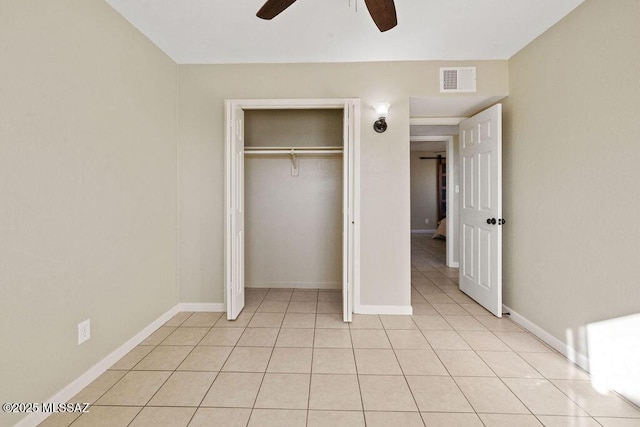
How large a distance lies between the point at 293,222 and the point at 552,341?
281 centimetres

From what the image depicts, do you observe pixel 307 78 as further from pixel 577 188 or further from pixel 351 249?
pixel 577 188

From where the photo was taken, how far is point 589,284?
210 centimetres

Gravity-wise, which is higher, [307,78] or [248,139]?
[307,78]

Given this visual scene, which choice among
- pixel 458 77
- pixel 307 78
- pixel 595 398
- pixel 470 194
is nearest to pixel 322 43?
pixel 307 78

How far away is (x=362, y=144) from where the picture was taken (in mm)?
3137

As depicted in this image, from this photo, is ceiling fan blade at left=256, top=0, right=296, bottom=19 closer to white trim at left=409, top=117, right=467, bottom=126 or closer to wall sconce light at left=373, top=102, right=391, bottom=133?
wall sconce light at left=373, top=102, right=391, bottom=133

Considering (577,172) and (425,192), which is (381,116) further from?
(425,192)

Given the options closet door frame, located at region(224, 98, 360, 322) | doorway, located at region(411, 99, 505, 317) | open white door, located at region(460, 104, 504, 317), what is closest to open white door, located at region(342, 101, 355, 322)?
closet door frame, located at region(224, 98, 360, 322)

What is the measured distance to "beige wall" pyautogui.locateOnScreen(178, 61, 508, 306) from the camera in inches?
123

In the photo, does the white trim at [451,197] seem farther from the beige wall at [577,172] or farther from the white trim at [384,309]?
the white trim at [384,309]

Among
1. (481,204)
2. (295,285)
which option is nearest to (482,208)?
(481,204)

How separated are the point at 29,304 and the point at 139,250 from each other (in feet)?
3.16

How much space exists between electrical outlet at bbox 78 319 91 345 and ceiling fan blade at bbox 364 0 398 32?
2.51 metres

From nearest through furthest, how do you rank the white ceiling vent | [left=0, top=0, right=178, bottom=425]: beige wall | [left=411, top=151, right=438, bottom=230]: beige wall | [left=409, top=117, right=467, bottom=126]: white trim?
[left=0, top=0, right=178, bottom=425]: beige wall
the white ceiling vent
[left=409, top=117, right=467, bottom=126]: white trim
[left=411, top=151, right=438, bottom=230]: beige wall
